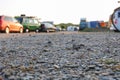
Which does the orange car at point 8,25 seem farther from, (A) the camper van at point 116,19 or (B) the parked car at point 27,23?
(A) the camper van at point 116,19

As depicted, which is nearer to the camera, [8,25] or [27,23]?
[8,25]

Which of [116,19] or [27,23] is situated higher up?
[116,19]

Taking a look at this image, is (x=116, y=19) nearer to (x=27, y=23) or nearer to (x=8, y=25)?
(x=8, y=25)

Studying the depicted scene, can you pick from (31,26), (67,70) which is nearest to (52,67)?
(67,70)

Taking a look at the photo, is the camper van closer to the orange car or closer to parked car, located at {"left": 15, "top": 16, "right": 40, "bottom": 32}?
the orange car

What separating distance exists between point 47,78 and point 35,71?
848mm

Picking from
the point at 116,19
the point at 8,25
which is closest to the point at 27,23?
the point at 8,25

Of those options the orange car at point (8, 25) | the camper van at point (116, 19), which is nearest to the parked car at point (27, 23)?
the orange car at point (8, 25)

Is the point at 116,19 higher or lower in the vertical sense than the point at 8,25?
higher

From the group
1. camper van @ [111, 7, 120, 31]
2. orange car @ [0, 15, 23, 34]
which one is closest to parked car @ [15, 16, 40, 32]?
orange car @ [0, 15, 23, 34]

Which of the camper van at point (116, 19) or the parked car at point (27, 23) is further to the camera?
the parked car at point (27, 23)

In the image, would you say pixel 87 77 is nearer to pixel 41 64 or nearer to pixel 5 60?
pixel 41 64

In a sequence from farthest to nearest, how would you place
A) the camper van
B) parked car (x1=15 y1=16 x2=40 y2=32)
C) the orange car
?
parked car (x1=15 y1=16 x2=40 y2=32) → the camper van → the orange car

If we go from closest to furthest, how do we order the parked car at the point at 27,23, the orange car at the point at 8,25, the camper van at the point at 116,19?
the orange car at the point at 8,25 < the camper van at the point at 116,19 < the parked car at the point at 27,23
